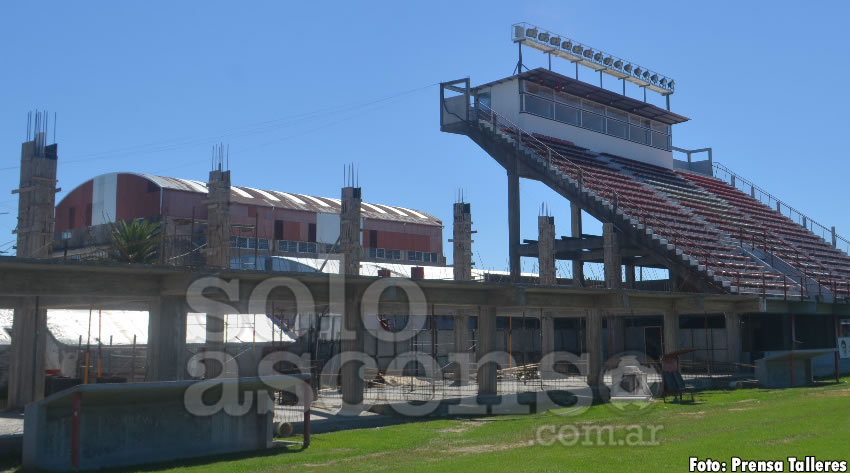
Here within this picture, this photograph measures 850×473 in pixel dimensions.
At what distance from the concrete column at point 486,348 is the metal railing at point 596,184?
1525 centimetres

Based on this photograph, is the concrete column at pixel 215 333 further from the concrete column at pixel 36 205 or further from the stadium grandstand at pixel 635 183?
the stadium grandstand at pixel 635 183

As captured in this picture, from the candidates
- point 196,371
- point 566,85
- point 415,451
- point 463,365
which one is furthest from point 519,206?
point 415,451

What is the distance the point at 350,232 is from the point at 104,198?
2953 cm

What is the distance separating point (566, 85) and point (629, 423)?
36.6 m

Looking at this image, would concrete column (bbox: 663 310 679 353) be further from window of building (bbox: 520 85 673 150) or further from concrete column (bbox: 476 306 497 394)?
window of building (bbox: 520 85 673 150)

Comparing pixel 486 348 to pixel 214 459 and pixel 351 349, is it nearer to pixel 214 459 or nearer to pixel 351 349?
pixel 351 349

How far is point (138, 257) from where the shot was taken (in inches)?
1543

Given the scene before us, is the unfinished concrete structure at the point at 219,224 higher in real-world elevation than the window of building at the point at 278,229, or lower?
lower

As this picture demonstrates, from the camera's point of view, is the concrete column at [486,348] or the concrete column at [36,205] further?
the concrete column at [486,348]

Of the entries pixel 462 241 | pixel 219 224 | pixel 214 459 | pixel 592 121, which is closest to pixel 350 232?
pixel 219 224

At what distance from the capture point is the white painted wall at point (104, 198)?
51341 millimetres

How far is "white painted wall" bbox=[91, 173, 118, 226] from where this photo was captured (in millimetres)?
51341

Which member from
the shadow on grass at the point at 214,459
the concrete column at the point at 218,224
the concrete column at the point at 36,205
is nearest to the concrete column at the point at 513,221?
the concrete column at the point at 218,224

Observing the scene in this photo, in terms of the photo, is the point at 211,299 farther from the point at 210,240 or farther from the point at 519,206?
the point at 519,206
